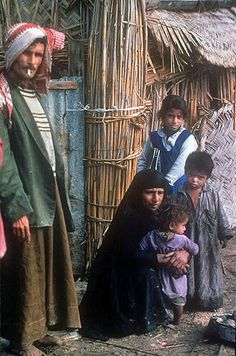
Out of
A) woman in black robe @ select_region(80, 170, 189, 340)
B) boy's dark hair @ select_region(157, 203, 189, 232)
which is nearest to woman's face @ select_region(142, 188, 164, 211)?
woman in black robe @ select_region(80, 170, 189, 340)

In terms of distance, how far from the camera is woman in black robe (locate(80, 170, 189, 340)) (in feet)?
14.3

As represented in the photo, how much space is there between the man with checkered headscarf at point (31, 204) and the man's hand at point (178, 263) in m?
0.86

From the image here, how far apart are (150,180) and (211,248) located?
897 millimetres

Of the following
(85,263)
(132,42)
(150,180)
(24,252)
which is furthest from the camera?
(85,263)

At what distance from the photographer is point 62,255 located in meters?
3.99

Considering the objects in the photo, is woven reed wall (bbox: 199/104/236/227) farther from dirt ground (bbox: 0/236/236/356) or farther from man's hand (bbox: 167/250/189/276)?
dirt ground (bbox: 0/236/236/356)

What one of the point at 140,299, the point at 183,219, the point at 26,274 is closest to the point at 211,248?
the point at 183,219

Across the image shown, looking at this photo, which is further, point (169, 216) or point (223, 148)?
point (223, 148)

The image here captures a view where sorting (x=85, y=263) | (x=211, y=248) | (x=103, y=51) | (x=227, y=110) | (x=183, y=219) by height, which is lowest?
(x=85, y=263)

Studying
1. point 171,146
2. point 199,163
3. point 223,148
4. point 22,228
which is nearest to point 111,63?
point 171,146

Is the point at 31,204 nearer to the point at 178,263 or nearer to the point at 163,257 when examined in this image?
the point at 163,257

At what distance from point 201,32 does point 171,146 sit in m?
1.59

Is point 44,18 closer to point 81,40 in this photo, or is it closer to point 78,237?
point 81,40

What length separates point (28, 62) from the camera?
365cm
